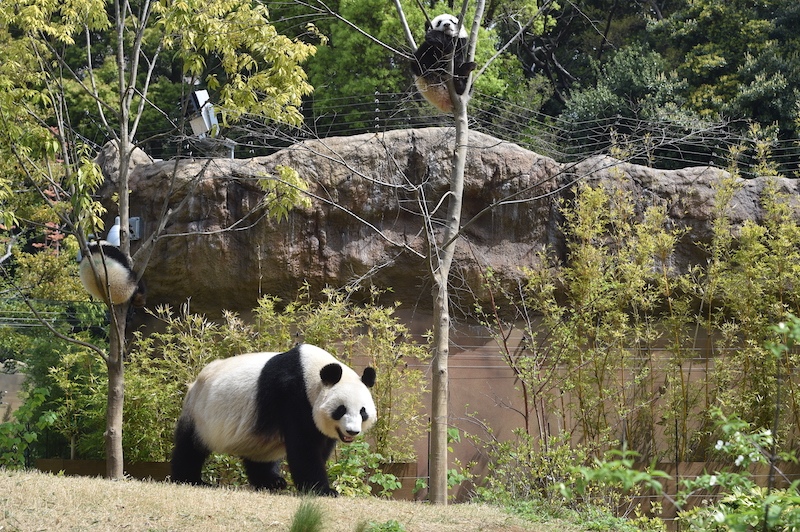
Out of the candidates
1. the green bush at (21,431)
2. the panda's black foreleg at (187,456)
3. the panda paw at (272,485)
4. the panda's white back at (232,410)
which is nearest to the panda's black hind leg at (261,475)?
the panda paw at (272,485)

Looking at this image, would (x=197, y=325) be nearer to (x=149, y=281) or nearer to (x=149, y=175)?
(x=149, y=281)

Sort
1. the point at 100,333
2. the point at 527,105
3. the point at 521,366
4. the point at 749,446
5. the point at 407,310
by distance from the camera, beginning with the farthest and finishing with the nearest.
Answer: the point at 527,105
the point at 407,310
the point at 100,333
the point at 521,366
the point at 749,446

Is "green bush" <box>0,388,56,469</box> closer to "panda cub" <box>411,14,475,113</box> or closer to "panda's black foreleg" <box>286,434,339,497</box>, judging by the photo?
"panda's black foreleg" <box>286,434,339,497</box>

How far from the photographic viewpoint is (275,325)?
7059 millimetres

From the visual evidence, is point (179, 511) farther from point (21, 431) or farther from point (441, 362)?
point (21, 431)

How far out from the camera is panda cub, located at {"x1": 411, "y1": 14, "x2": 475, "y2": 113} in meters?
5.32

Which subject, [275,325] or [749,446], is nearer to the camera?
[749,446]

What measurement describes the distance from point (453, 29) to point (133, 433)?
4650mm

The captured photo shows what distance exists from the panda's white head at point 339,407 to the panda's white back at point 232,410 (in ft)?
1.71

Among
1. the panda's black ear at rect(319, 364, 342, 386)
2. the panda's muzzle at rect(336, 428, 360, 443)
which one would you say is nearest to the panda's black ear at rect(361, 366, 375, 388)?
the panda's black ear at rect(319, 364, 342, 386)

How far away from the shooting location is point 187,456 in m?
5.53

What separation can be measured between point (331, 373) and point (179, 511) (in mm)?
1333

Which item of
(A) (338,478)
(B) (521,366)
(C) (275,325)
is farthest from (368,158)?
(A) (338,478)

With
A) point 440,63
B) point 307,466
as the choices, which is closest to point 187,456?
point 307,466
